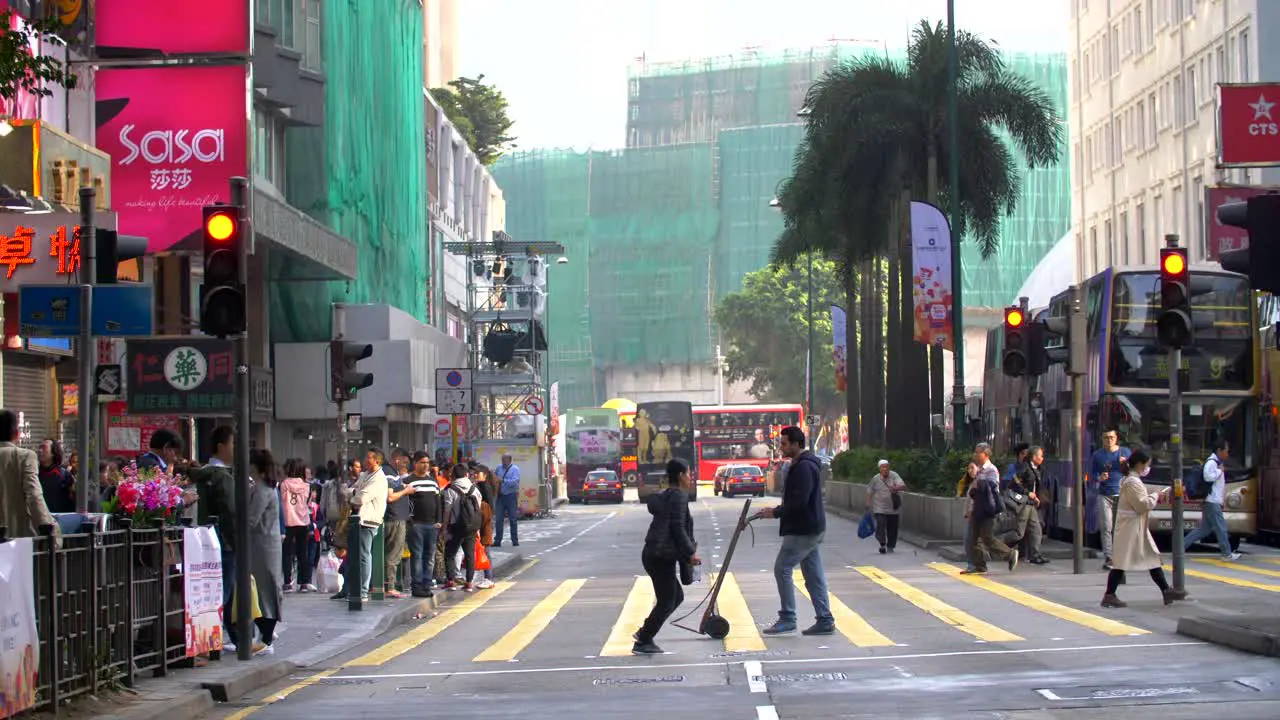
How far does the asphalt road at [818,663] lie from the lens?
11.9 m

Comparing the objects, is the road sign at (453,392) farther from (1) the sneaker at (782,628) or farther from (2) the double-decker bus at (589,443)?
(2) the double-decker bus at (589,443)

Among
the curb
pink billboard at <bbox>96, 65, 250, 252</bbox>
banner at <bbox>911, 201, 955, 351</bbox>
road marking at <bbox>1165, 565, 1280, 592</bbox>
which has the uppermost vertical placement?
pink billboard at <bbox>96, 65, 250, 252</bbox>

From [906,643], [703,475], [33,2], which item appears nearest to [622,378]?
[703,475]

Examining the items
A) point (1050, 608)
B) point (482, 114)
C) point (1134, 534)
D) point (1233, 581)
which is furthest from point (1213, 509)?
point (482, 114)

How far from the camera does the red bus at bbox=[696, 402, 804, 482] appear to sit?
91375 mm

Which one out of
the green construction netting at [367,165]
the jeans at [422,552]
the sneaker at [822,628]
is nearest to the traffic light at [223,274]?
the sneaker at [822,628]

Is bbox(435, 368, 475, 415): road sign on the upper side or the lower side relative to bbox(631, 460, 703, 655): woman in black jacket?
upper

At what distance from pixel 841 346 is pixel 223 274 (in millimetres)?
52967

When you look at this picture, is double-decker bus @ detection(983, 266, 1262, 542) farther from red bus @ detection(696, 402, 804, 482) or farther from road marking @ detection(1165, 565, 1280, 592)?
red bus @ detection(696, 402, 804, 482)

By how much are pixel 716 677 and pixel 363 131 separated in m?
38.8

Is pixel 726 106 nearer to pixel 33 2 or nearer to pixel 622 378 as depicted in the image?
pixel 622 378

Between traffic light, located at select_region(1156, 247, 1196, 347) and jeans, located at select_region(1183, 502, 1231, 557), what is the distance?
9646 millimetres

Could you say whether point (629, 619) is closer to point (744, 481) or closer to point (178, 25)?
point (178, 25)

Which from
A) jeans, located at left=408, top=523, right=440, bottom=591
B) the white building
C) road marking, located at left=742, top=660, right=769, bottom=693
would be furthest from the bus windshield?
the white building
